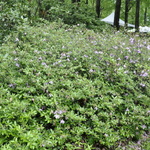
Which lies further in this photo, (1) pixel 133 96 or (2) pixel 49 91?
(1) pixel 133 96

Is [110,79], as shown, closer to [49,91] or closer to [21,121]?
[49,91]

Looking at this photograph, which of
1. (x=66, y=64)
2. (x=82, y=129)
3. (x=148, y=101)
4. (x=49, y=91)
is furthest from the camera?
(x=66, y=64)

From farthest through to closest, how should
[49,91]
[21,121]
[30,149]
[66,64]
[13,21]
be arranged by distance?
[13,21], [66,64], [49,91], [21,121], [30,149]

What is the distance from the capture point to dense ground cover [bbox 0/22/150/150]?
271 cm

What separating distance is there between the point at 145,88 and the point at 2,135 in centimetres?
309

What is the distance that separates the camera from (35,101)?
3.11 m

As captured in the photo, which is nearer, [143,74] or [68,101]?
[68,101]

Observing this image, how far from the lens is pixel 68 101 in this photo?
3307 millimetres

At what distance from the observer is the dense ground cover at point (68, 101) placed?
271 centimetres

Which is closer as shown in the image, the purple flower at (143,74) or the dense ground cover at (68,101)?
the dense ground cover at (68,101)

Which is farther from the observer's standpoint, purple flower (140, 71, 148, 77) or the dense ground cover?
purple flower (140, 71, 148, 77)

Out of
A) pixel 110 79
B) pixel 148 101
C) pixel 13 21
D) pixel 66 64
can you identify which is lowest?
pixel 148 101

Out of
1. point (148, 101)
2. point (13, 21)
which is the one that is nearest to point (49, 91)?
point (148, 101)

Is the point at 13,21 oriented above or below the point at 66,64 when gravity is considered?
above
